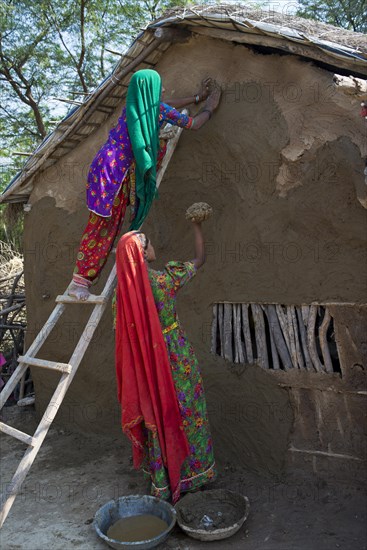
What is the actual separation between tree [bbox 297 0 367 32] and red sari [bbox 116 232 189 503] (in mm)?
11815

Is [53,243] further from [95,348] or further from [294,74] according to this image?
[294,74]

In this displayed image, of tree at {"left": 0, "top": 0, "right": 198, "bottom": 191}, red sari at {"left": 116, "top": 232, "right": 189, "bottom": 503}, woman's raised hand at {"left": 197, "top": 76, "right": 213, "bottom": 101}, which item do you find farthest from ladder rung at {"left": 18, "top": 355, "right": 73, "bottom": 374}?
tree at {"left": 0, "top": 0, "right": 198, "bottom": 191}

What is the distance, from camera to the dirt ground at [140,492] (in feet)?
10.9

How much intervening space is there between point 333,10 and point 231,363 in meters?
12.1

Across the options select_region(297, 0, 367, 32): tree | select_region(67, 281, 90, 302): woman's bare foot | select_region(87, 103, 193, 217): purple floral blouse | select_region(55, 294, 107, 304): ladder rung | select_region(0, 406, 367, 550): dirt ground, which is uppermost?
select_region(297, 0, 367, 32): tree

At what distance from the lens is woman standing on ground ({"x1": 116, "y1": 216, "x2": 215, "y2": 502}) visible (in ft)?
10.9

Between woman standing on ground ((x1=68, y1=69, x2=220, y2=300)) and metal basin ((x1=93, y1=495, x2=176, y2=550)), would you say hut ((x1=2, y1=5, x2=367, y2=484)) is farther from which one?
metal basin ((x1=93, y1=495, x2=176, y2=550))

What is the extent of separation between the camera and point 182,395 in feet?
11.6

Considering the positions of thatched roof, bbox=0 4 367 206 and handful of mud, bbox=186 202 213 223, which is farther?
handful of mud, bbox=186 202 213 223

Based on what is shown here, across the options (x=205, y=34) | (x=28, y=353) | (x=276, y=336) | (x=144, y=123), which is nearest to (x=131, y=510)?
(x=28, y=353)

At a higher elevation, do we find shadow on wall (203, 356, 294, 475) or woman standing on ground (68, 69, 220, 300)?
woman standing on ground (68, 69, 220, 300)

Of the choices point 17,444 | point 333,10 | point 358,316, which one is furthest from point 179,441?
point 333,10

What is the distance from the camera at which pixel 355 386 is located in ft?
11.7

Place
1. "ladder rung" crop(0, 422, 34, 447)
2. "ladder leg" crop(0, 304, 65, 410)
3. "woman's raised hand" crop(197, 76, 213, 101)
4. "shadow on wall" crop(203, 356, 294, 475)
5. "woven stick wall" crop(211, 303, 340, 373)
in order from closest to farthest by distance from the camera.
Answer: "ladder rung" crop(0, 422, 34, 447) < "ladder leg" crop(0, 304, 65, 410) < "woven stick wall" crop(211, 303, 340, 373) < "shadow on wall" crop(203, 356, 294, 475) < "woman's raised hand" crop(197, 76, 213, 101)
